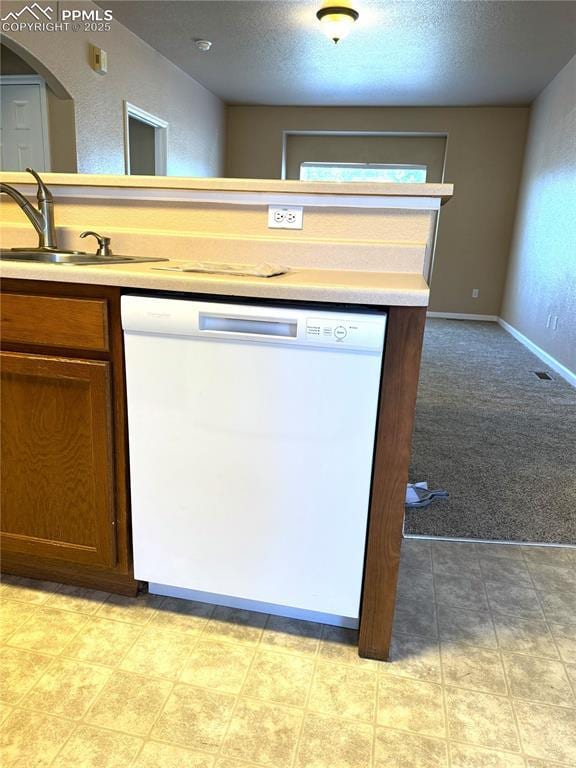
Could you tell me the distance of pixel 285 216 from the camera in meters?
1.56

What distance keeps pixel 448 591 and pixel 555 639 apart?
0.29 metres

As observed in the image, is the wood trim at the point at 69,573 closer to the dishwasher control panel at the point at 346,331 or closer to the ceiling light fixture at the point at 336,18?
the dishwasher control panel at the point at 346,331

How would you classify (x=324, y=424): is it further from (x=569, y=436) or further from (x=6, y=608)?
(x=569, y=436)

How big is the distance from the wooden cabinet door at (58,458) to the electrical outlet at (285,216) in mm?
667

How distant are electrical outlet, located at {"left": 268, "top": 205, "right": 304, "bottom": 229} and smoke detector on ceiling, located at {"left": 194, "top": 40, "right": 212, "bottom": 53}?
388cm

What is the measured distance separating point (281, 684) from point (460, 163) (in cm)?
659

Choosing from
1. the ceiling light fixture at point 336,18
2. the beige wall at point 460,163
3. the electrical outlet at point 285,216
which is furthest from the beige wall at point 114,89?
the electrical outlet at point 285,216

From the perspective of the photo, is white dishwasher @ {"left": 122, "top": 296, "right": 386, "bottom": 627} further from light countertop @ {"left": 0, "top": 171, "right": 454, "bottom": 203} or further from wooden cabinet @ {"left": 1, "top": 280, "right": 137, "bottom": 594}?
light countertop @ {"left": 0, "top": 171, "right": 454, "bottom": 203}

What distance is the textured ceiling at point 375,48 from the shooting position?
385cm

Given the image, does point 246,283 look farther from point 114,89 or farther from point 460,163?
point 460,163

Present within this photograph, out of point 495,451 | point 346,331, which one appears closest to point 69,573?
point 346,331

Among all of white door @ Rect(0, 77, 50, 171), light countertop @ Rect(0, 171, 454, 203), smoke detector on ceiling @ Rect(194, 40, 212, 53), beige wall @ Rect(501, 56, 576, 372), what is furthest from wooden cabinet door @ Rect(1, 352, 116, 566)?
smoke detector on ceiling @ Rect(194, 40, 212, 53)

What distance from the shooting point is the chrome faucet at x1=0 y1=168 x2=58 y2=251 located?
159cm

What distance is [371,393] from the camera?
1111 mm
